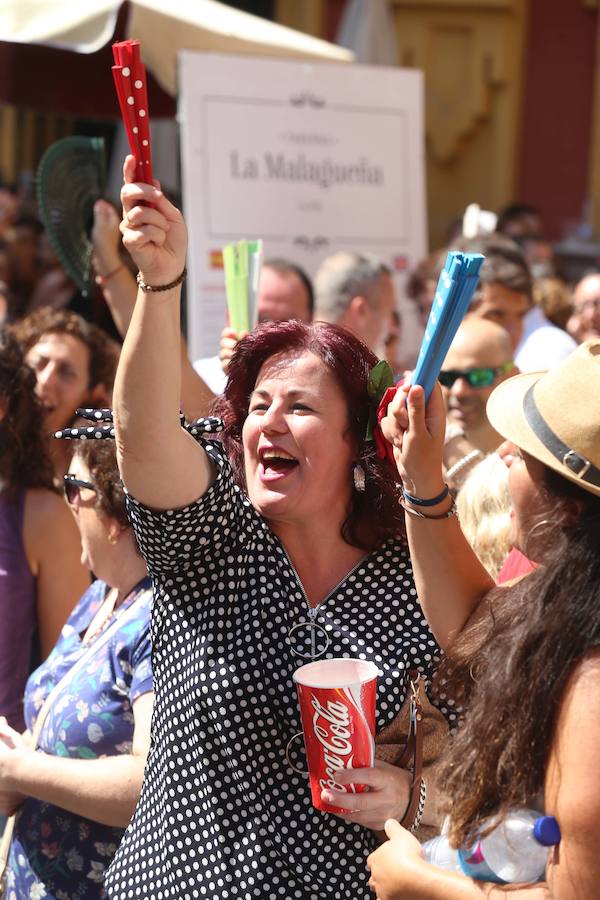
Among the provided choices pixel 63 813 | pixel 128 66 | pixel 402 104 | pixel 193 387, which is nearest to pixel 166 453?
→ pixel 128 66

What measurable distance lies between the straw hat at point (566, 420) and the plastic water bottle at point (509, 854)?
45cm

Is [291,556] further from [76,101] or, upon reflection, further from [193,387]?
[76,101]

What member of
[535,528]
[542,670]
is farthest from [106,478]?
[542,670]

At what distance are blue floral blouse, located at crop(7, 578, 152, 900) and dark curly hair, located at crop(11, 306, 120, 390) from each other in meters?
1.98

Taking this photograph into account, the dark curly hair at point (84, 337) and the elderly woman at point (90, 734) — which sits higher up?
the dark curly hair at point (84, 337)

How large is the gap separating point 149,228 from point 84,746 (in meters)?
1.10

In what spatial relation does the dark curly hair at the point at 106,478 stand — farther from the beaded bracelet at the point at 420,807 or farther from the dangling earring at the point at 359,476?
the beaded bracelet at the point at 420,807

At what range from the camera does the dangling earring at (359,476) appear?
227 cm

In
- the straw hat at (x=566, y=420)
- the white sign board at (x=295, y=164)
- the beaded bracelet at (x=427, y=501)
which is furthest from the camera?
the white sign board at (x=295, y=164)

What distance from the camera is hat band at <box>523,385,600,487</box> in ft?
5.41

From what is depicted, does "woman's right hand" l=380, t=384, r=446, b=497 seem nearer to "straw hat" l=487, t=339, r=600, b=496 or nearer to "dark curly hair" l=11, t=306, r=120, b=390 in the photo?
"straw hat" l=487, t=339, r=600, b=496

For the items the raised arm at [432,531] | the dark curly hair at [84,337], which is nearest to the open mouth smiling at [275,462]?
the raised arm at [432,531]

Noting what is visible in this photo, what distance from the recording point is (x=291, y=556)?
2.20 metres

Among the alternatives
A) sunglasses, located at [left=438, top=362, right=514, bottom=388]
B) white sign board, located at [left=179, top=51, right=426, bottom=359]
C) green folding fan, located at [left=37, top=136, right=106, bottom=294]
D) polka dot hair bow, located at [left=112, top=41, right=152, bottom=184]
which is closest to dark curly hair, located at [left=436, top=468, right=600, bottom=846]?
polka dot hair bow, located at [left=112, top=41, right=152, bottom=184]
